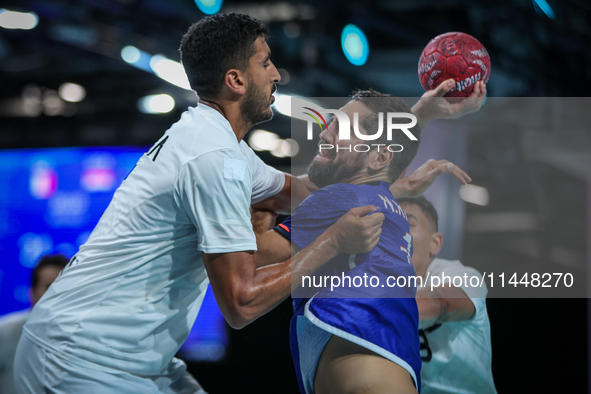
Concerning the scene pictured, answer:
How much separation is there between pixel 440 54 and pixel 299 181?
3.22ft

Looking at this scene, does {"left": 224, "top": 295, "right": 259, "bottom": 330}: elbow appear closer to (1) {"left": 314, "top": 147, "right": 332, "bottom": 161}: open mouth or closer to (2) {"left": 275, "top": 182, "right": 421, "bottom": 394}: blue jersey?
(2) {"left": 275, "top": 182, "right": 421, "bottom": 394}: blue jersey

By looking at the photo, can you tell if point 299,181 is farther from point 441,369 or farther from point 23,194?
point 23,194

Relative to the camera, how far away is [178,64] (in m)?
6.46

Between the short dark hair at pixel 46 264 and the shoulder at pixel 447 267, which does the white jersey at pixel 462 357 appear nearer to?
the shoulder at pixel 447 267

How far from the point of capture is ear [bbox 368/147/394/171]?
106 inches

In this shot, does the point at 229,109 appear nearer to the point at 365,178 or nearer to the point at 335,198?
the point at 335,198

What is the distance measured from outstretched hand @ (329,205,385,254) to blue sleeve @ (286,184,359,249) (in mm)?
168

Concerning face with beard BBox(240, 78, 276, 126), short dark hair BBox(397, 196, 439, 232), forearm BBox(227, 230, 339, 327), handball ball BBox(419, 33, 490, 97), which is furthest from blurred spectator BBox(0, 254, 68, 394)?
handball ball BBox(419, 33, 490, 97)

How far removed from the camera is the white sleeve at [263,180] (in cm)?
262

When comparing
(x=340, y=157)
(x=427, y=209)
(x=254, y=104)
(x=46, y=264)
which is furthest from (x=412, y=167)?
(x=46, y=264)

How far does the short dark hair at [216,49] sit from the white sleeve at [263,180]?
415 millimetres

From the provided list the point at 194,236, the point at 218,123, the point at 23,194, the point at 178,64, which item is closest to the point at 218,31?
the point at 218,123

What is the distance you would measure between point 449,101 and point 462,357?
4.40 ft

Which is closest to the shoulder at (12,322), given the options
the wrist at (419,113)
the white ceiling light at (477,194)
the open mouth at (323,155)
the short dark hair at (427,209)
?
the open mouth at (323,155)
